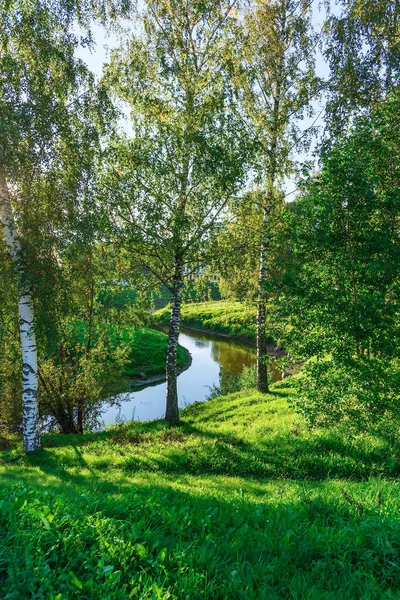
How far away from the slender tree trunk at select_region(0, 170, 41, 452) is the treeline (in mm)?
69

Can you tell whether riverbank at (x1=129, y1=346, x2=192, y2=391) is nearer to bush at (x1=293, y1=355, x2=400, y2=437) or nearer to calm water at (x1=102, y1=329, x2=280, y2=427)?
calm water at (x1=102, y1=329, x2=280, y2=427)

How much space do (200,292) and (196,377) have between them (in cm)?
1745

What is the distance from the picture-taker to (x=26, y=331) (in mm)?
12430

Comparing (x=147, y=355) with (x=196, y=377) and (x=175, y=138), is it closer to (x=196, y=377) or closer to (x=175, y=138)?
(x=196, y=377)

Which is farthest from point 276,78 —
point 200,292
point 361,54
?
point 200,292

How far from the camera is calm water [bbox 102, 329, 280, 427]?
23.2 meters

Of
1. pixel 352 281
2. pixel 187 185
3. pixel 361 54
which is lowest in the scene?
pixel 352 281

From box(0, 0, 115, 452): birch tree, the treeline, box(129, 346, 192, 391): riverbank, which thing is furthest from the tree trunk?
box(129, 346, 192, 391): riverbank

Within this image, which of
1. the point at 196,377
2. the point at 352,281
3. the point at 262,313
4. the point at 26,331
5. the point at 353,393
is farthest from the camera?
the point at 196,377

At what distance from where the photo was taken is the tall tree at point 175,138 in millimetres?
13445

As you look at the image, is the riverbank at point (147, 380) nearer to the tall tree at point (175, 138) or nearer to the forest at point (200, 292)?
the forest at point (200, 292)

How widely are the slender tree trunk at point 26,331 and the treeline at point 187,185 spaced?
0.07 metres

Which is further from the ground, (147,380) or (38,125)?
(38,125)

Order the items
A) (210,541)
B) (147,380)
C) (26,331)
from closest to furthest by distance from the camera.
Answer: (210,541) < (26,331) < (147,380)
